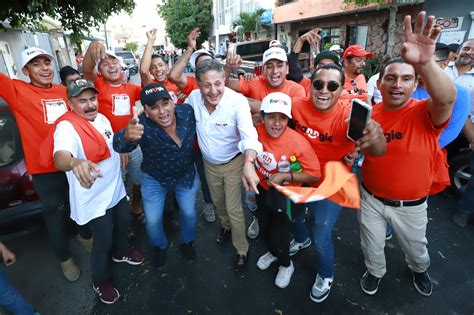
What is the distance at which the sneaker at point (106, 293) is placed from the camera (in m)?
2.52

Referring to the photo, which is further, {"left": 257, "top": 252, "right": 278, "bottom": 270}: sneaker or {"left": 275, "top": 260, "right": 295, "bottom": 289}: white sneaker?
{"left": 257, "top": 252, "right": 278, "bottom": 270}: sneaker

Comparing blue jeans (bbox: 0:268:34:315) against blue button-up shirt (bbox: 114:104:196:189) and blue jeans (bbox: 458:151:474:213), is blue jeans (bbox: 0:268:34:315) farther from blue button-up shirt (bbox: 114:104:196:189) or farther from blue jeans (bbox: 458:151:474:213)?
blue jeans (bbox: 458:151:474:213)

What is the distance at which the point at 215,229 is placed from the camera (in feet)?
11.7

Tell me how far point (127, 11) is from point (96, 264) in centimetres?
441

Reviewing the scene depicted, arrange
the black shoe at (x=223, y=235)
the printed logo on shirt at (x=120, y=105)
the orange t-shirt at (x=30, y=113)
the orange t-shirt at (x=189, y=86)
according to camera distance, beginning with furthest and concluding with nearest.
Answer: the orange t-shirt at (x=189, y=86) → the black shoe at (x=223, y=235) → the printed logo on shirt at (x=120, y=105) → the orange t-shirt at (x=30, y=113)

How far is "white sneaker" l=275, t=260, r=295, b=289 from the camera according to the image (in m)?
2.61

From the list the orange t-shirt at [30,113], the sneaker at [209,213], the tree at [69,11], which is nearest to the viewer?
the orange t-shirt at [30,113]

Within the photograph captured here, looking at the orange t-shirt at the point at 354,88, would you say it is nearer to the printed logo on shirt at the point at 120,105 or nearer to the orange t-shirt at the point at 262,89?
the orange t-shirt at the point at 262,89

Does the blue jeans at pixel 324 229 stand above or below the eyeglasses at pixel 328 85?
below

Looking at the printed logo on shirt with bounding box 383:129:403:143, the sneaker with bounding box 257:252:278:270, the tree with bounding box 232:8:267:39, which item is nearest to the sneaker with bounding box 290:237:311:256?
the sneaker with bounding box 257:252:278:270

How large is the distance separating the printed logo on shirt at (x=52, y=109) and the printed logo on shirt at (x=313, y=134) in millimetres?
2229

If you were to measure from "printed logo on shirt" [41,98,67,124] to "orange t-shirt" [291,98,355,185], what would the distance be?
2.21m

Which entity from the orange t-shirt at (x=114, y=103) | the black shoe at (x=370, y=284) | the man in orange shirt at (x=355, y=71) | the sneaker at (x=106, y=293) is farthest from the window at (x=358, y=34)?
the sneaker at (x=106, y=293)

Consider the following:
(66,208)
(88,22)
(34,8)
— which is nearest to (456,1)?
(88,22)
